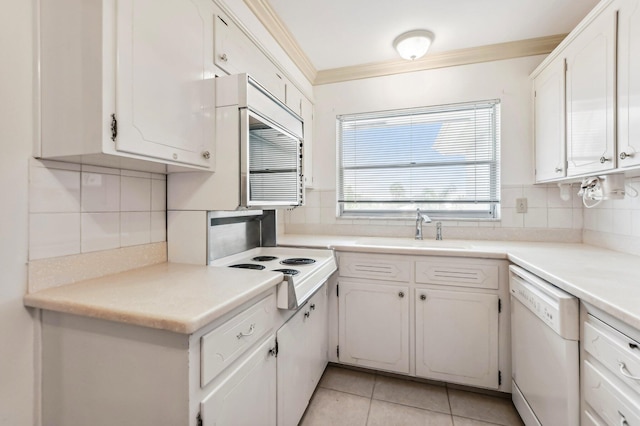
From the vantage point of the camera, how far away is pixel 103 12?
901 millimetres

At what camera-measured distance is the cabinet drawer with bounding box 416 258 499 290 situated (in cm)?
177

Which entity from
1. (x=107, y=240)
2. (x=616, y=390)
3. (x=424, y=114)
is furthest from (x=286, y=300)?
(x=424, y=114)

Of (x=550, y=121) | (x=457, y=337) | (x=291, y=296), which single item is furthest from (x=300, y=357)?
(x=550, y=121)

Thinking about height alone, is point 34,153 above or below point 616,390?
above

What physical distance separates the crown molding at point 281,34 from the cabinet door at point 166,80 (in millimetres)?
492

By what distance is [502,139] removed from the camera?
2285 mm

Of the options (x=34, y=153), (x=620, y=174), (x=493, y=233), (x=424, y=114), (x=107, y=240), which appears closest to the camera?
(x=34, y=153)

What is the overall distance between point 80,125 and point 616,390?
6.21 ft

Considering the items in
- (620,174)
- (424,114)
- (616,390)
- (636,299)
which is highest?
(424,114)

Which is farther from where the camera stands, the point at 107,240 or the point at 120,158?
the point at 107,240

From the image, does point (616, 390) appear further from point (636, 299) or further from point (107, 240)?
point (107, 240)

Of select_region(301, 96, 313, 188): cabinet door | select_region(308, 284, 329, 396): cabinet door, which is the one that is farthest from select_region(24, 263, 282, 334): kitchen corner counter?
select_region(301, 96, 313, 188): cabinet door

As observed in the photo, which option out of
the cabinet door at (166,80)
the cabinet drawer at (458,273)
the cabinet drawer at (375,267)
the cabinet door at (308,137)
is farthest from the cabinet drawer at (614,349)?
the cabinet door at (308,137)

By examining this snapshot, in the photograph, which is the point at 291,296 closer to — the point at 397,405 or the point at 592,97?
the point at 397,405
